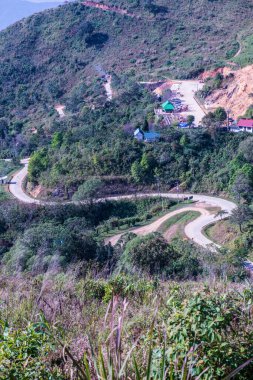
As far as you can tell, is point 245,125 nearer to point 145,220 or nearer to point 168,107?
point 168,107

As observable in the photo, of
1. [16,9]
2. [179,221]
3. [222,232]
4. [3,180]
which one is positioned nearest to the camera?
[222,232]

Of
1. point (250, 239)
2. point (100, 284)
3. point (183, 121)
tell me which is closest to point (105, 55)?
point (183, 121)

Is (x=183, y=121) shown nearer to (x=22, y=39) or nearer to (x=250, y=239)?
(x=250, y=239)

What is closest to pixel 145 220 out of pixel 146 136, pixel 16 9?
pixel 146 136

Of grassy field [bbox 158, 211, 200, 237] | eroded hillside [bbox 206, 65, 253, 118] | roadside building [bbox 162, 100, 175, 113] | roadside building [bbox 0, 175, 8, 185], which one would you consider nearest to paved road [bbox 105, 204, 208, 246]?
grassy field [bbox 158, 211, 200, 237]

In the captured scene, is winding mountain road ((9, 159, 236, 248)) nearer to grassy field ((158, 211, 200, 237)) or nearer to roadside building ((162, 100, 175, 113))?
grassy field ((158, 211, 200, 237))

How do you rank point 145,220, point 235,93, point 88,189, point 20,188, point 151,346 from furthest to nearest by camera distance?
point 235,93
point 20,188
point 88,189
point 145,220
point 151,346

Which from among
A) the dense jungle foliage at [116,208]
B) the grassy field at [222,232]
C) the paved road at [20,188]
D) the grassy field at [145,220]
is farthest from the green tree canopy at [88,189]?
the grassy field at [222,232]
